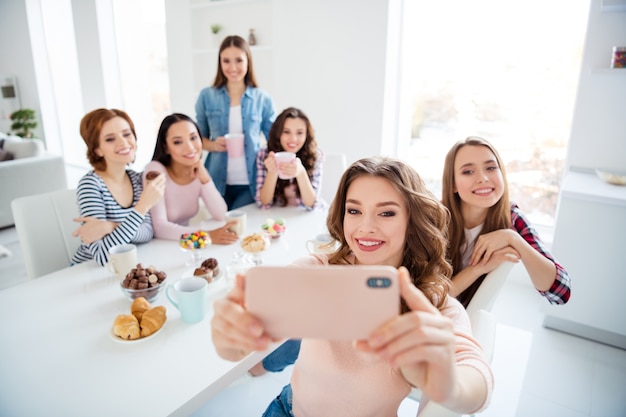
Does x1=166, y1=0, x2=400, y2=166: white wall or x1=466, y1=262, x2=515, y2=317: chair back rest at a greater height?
x1=166, y1=0, x2=400, y2=166: white wall

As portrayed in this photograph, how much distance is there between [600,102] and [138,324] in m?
2.58

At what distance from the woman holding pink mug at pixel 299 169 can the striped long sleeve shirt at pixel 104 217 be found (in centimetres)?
61

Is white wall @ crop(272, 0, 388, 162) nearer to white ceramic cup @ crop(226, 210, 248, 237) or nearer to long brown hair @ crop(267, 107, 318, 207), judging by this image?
long brown hair @ crop(267, 107, 318, 207)

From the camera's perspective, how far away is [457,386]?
67 cm

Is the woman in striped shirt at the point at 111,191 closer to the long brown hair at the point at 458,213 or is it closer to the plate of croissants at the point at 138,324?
the plate of croissants at the point at 138,324

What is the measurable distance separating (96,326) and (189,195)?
36.8 inches

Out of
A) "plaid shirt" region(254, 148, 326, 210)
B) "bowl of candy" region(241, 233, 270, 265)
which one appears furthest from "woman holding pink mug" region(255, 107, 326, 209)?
"bowl of candy" region(241, 233, 270, 265)

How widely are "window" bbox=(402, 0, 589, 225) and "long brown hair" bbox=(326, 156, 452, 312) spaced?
193cm

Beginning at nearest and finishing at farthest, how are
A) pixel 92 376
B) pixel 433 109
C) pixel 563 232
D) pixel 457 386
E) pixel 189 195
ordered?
pixel 457 386 < pixel 92 376 < pixel 189 195 < pixel 563 232 < pixel 433 109

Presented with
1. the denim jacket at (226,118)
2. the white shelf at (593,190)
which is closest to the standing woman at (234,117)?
the denim jacket at (226,118)

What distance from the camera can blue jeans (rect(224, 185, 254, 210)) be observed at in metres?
2.34

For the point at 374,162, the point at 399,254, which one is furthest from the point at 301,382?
the point at 374,162

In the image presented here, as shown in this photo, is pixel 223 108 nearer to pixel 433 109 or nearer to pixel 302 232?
pixel 302 232

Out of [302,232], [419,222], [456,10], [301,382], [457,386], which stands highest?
[456,10]
